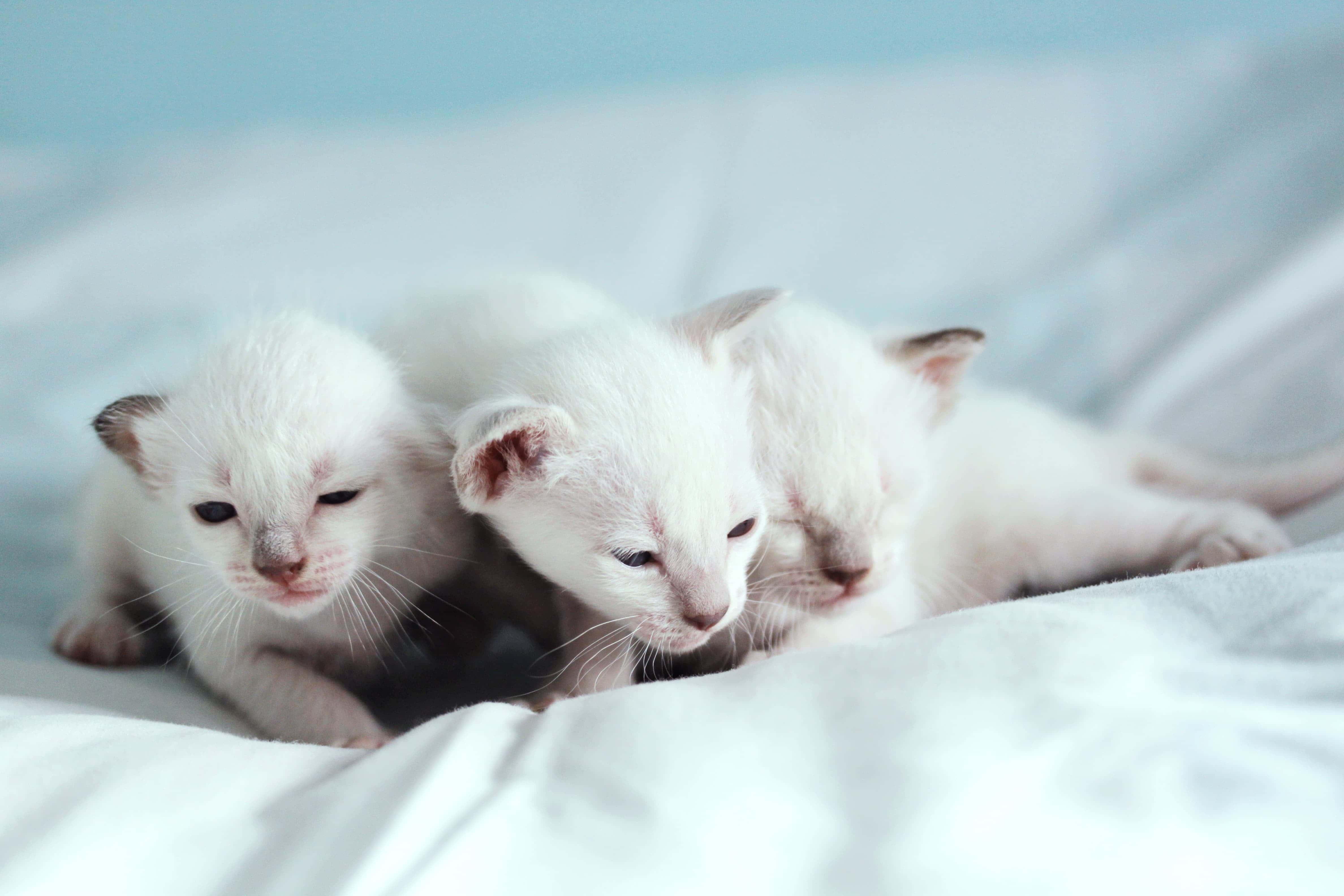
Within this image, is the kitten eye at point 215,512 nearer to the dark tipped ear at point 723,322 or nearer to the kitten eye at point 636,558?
the kitten eye at point 636,558

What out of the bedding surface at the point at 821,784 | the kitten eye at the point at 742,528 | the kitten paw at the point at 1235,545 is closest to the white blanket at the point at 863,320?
the bedding surface at the point at 821,784

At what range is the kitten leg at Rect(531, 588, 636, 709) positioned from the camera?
131 cm

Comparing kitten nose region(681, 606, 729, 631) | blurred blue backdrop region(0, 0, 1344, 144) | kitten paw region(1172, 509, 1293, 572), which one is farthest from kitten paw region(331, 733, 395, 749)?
blurred blue backdrop region(0, 0, 1344, 144)

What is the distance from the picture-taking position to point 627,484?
1.17 meters

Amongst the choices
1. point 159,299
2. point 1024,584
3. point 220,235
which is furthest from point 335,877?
point 220,235

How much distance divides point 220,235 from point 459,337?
176 centimetres

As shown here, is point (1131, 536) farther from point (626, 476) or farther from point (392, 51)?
point (392, 51)

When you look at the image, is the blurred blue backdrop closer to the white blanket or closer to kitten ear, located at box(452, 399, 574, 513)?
the white blanket

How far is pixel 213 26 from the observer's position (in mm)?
3918

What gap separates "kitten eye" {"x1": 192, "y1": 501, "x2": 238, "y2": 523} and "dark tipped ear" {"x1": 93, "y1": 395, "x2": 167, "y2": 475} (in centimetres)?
16

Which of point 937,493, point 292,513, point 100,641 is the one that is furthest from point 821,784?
point 100,641

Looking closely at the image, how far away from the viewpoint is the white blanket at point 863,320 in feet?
2.64

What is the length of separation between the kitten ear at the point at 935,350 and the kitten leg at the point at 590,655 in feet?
1.75

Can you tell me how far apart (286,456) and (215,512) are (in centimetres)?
13
